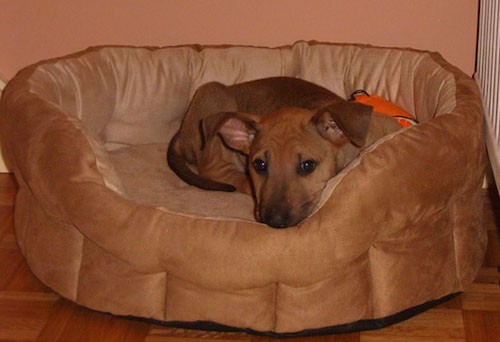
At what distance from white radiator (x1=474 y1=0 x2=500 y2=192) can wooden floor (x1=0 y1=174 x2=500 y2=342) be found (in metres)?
0.51

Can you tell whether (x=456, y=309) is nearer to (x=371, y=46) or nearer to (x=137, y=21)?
(x=371, y=46)

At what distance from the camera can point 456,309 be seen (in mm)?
3459

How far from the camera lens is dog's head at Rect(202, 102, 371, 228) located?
3.25m

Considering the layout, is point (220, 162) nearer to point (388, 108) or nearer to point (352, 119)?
point (388, 108)

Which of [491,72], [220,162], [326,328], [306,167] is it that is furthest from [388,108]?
[326,328]

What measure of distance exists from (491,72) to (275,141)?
116 cm

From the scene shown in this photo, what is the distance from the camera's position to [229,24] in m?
4.82

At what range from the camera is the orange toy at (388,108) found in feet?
13.8

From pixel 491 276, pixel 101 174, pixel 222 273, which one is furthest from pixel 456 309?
pixel 101 174

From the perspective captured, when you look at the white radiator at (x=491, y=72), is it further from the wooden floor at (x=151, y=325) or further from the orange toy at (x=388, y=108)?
the wooden floor at (x=151, y=325)

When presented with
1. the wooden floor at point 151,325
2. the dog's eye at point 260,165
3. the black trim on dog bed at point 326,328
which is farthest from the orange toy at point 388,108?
the black trim on dog bed at point 326,328

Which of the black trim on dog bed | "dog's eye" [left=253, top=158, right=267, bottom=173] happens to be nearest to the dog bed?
the black trim on dog bed

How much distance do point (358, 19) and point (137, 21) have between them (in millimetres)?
1304

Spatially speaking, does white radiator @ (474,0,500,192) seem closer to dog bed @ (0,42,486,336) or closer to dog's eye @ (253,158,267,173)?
dog bed @ (0,42,486,336)
